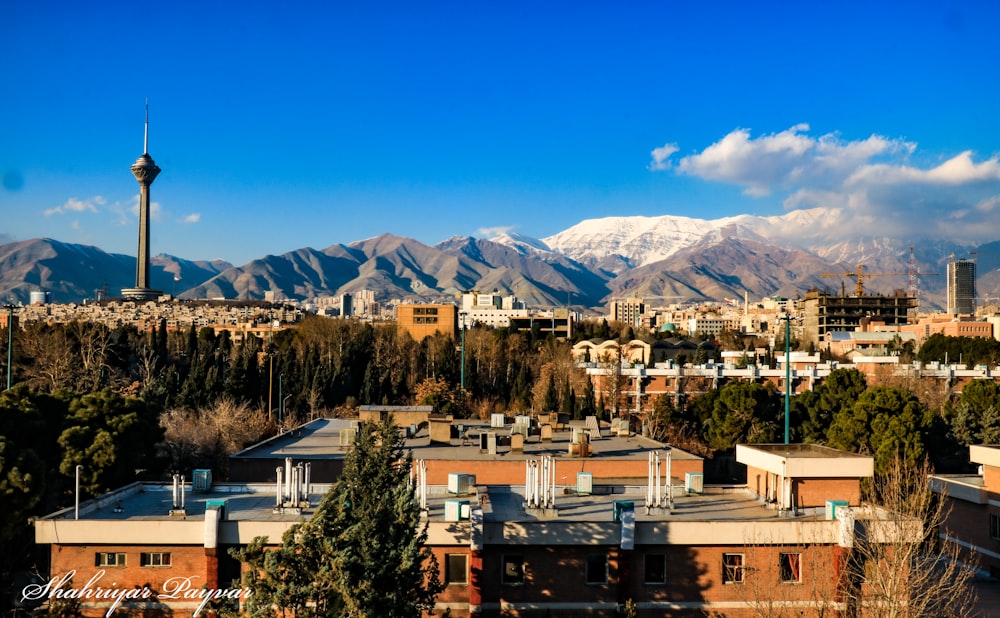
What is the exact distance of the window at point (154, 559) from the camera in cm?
2011

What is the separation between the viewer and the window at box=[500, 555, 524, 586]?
20406 mm

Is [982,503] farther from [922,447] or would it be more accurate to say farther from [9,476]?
[9,476]

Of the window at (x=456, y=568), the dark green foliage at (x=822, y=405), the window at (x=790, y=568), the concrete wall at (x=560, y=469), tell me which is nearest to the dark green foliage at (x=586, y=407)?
the dark green foliage at (x=822, y=405)

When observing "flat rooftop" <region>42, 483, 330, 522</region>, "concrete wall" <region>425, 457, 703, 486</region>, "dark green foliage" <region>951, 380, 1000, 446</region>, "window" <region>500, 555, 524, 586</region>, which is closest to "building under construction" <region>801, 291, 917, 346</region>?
"dark green foliage" <region>951, 380, 1000, 446</region>

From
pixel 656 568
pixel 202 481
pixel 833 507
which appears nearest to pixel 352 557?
pixel 656 568

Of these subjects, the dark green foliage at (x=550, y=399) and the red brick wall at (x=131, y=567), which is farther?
the dark green foliage at (x=550, y=399)

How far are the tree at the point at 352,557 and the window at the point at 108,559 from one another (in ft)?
15.8

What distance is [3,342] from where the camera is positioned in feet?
233

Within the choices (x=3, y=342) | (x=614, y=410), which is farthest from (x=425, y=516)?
(x=3, y=342)

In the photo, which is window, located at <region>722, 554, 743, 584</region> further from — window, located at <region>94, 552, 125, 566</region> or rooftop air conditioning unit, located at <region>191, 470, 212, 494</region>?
rooftop air conditioning unit, located at <region>191, 470, 212, 494</region>

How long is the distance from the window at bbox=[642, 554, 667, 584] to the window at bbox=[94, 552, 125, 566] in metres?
11.6

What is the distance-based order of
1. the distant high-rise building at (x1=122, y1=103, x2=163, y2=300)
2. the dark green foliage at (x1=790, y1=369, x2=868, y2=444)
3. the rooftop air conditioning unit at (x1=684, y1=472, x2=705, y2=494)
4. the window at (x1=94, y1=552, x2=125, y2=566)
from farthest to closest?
the distant high-rise building at (x1=122, y1=103, x2=163, y2=300) < the dark green foliage at (x1=790, y1=369, x2=868, y2=444) < the rooftop air conditioning unit at (x1=684, y1=472, x2=705, y2=494) < the window at (x1=94, y1=552, x2=125, y2=566)

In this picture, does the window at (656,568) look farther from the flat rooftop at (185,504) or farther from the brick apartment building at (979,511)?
the brick apartment building at (979,511)

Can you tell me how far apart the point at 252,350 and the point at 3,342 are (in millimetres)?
19462
